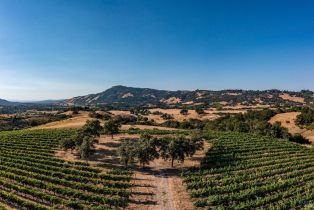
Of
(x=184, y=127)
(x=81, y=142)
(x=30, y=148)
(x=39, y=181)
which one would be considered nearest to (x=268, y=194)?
(x=39, y=181)

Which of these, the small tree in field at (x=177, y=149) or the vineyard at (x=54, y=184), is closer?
the vineyard at (x=54, y=184)

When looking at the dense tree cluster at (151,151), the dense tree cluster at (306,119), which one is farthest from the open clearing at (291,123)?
the dense tree cluster at (151,151)

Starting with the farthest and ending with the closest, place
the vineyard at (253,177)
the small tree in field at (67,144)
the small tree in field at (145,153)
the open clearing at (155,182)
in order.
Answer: the small tree in field at (67,144)
the small tree in field at (145,153)
the open clearing at (155,182)
the vineyard at (253,177)

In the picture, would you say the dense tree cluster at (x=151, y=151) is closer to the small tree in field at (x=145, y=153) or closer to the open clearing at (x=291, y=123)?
the small tree in field at (x=145, y=153)

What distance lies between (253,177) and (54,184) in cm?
3876

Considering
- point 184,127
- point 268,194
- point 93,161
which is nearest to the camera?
point 268,194

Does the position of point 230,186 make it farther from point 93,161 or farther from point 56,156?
point 56,156

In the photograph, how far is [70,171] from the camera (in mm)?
62969

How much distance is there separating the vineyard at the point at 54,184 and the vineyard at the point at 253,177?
14.3 metres

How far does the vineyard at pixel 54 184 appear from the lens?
47531mm

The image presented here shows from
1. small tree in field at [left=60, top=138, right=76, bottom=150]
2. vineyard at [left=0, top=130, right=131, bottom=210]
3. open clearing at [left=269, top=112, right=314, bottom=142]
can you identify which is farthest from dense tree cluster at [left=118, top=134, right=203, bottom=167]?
open clearing at [left=269, top=112, right=314, bottom=142]

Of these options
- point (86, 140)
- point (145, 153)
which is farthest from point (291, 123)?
point (86, 140)

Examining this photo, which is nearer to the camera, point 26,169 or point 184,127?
point 26,169

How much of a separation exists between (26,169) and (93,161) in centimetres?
1569
